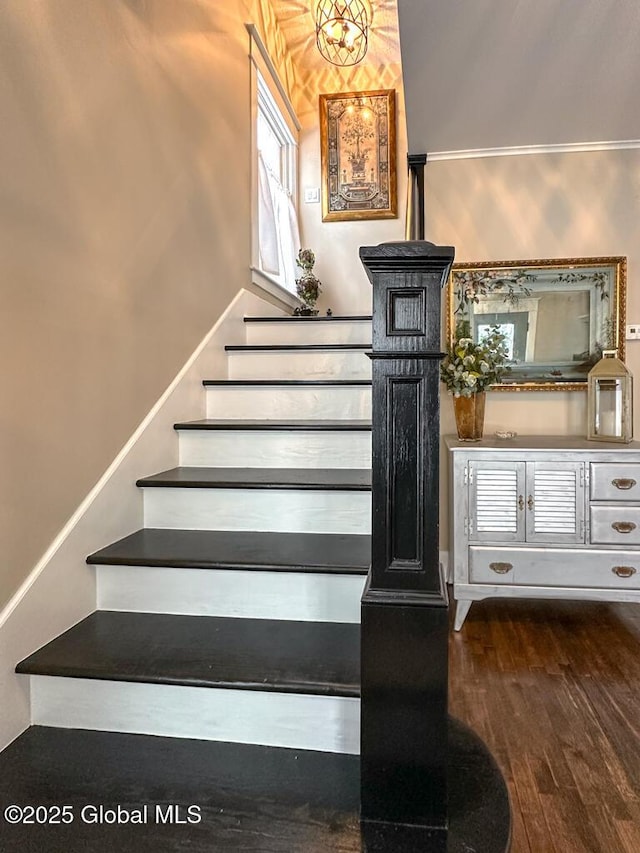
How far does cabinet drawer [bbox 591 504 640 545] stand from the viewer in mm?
2326

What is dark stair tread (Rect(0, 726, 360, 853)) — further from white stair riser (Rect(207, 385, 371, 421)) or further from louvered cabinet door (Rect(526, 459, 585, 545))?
louvered cabinet door (Rect(526, 459, 585, 545))

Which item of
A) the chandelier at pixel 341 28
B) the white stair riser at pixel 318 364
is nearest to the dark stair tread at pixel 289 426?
the white stair riser at pixel 318 364

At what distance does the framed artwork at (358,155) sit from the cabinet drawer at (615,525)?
288cm

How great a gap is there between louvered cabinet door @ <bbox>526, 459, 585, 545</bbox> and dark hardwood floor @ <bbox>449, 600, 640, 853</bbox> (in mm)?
458

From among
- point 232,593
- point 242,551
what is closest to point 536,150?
point 242,551

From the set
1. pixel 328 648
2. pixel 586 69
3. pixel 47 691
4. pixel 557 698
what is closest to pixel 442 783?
pixel 328 648

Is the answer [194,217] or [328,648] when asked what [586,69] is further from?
[328,648]

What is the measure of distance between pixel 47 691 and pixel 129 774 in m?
0.30

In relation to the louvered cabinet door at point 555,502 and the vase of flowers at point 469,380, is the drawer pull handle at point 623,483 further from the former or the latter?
the vase of flowers at point 469,380

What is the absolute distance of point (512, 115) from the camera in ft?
8.45

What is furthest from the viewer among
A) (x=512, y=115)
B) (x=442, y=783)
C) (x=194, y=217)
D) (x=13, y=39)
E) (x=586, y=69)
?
(x=512, y=115)

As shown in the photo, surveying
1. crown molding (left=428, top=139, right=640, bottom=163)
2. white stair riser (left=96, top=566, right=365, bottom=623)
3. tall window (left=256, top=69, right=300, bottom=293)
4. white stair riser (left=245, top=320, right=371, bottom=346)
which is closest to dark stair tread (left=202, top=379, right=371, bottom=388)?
white stair riser (left=245, top=320, right=371, bottom=346)

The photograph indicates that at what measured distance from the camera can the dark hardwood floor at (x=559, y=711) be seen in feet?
4.33

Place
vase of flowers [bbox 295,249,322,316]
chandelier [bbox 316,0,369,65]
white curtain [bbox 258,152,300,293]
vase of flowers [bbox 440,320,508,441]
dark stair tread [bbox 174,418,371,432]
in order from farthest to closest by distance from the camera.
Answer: vase of flowers [bbox 295,249,322,316] < white curtain [bbox 258,152,300,293] < chandelier [bbox 316,0,369,65] < vase of flowers [bbox 440,320,508,441] < dark stair tread [bbox 174,418,371,432]
